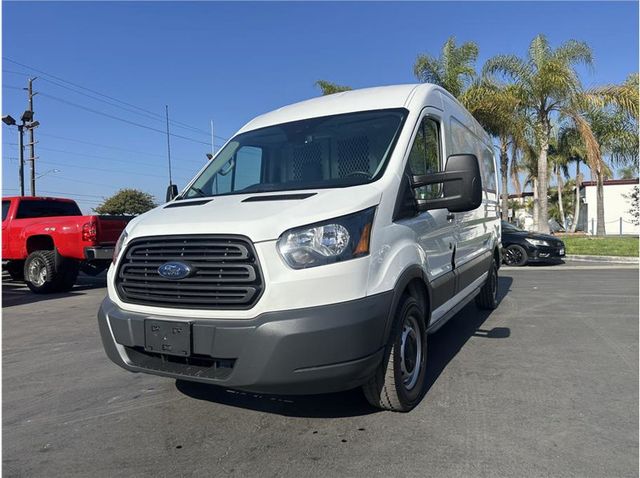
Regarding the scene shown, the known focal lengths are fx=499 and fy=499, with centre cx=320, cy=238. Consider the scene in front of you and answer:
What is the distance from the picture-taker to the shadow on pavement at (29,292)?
940 centimetres

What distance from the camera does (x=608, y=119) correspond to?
22984mm

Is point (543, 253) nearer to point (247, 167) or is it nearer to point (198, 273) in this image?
point (247, 167)

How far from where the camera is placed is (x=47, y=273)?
32.7ft

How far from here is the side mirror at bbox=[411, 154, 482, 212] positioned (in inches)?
132

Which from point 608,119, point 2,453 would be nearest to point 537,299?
point 2,453

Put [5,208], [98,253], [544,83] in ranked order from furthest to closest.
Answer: [544,83] → [5,208] → [98,253]

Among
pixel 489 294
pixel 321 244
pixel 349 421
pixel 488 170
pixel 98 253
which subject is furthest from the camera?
pixel 98 253

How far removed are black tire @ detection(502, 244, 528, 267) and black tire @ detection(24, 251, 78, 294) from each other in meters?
10.6

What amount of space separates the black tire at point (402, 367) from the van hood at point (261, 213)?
81cm

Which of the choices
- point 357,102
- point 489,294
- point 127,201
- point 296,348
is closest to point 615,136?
point 489,294

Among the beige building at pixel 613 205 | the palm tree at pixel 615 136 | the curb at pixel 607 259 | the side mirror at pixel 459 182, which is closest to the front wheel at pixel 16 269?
the side mirror at pixel 459 182

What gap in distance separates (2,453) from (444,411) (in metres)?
2.86

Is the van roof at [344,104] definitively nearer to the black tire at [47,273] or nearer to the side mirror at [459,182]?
the side mirror at [459,182]

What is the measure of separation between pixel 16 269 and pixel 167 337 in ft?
36.4
